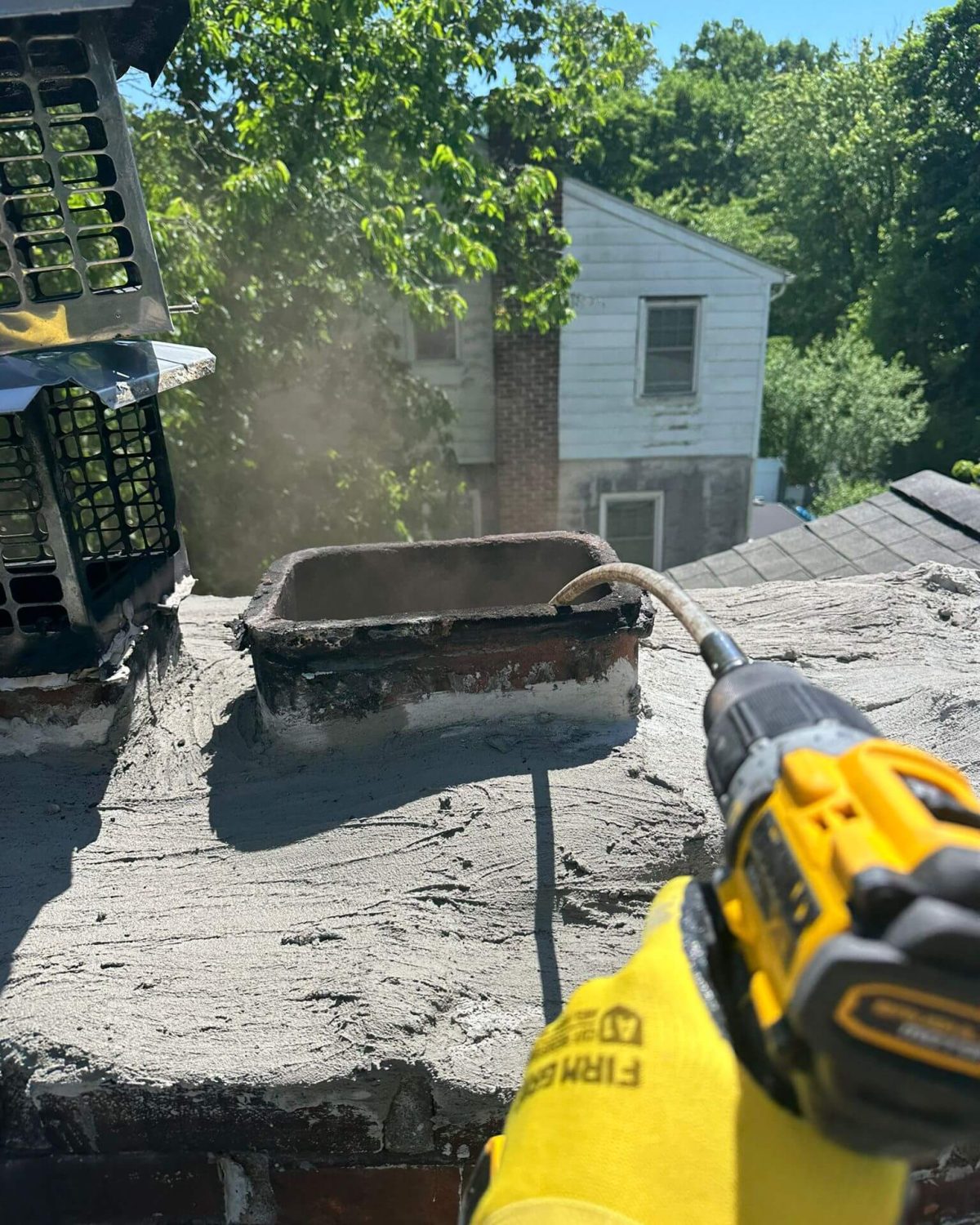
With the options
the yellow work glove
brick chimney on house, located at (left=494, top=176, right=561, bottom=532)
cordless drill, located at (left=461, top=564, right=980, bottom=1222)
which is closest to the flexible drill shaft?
cordless drill, located at (left=461, top=564, right=980, bottom=1222)

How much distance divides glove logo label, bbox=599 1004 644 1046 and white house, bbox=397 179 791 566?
1070cm

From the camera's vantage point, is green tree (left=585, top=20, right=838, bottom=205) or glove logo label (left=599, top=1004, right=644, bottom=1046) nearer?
glove logo label (left=599, top=1004, right=644, bottom=1046)

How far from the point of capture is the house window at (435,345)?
11.4 meters

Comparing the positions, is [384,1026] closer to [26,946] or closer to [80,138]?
[26,946]

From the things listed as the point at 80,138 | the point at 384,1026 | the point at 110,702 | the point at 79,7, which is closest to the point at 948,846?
the point at 384,1026

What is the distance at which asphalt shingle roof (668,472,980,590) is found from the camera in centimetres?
637

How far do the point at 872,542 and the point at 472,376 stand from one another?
6.34 meters

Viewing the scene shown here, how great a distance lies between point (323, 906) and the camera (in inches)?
110

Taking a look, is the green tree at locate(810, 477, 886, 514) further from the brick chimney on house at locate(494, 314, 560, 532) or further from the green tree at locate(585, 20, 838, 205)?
the green tree at locate(585, 20, 838, 205)

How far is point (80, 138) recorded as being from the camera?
270 inches

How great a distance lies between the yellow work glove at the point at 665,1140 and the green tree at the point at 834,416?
1817cm

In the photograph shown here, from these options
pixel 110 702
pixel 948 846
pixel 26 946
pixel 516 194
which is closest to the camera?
pixel 948 846

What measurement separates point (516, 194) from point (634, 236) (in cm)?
277

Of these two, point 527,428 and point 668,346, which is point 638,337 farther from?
point 527,428
